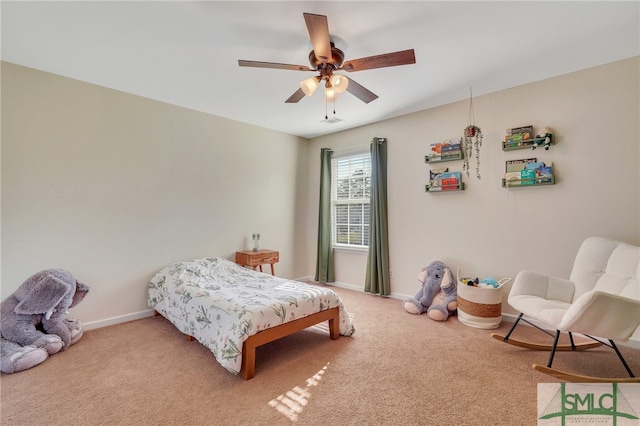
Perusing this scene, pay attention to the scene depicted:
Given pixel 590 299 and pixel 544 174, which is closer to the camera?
pixel 590 299

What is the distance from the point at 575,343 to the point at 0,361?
4529 millimetres

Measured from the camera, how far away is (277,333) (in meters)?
2.17

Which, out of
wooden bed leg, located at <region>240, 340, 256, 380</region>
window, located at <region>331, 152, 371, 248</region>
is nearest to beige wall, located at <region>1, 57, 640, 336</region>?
window, located at <region>331, 152, 371, 248</region>

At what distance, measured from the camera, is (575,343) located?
2451 mm

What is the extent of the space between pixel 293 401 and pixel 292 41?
253 centimetres

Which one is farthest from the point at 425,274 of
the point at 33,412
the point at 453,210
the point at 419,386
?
the point at 33,412

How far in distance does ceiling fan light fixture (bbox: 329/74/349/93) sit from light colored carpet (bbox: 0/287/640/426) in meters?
2.13

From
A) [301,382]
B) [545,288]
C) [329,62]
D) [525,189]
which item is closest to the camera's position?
[301,382]

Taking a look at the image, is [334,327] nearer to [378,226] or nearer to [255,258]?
[255,258]

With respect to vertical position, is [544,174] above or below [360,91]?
below

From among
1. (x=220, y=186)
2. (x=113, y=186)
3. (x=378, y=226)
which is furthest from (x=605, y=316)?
(x=113, y=186)

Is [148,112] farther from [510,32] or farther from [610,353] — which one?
[610,353]

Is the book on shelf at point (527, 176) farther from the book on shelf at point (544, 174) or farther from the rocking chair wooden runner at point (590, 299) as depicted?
the rocking chair wooden runner at point (590, 299)

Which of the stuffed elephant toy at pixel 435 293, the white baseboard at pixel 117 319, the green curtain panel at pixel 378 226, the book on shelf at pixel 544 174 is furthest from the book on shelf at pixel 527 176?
the white baseboard at pixel 117 319
